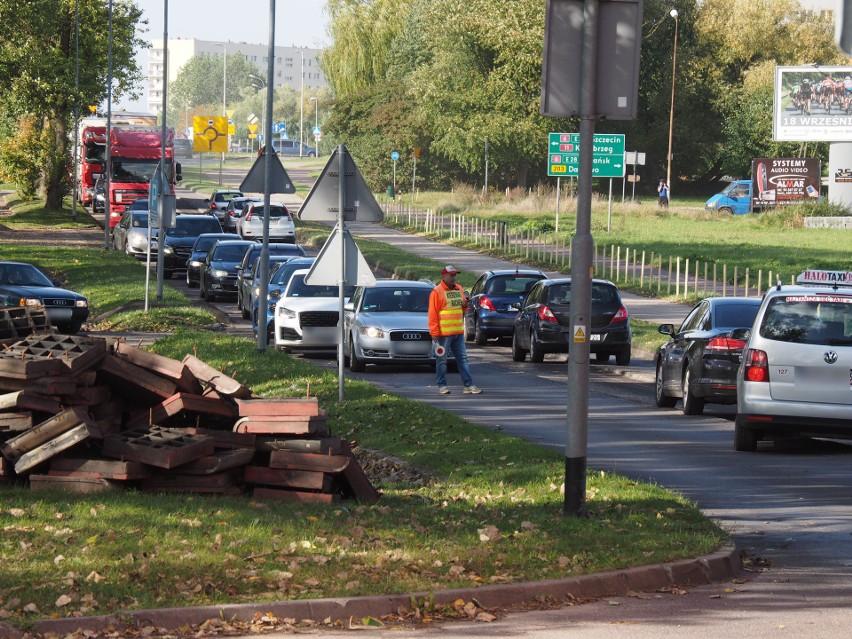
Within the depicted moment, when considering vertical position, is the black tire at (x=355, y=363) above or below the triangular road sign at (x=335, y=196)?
below

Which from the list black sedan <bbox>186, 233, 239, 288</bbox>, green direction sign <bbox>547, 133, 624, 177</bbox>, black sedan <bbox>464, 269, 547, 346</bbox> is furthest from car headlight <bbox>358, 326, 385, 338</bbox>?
green direction sign <bbox>547, 133, 624, 177</bbox>

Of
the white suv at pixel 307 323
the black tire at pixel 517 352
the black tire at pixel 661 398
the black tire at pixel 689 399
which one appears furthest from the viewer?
the black tire at pixel 517 352

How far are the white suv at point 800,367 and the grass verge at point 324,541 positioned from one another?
10.1 ft

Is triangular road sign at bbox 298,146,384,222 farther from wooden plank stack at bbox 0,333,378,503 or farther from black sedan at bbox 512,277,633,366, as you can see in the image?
black sedan at bbox 512,277,633,366

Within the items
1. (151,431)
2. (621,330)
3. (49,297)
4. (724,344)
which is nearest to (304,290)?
(49,297)

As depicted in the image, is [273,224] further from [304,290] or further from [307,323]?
[307,323]

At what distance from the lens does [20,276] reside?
3020 centimetres

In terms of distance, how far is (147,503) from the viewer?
9.96 meters

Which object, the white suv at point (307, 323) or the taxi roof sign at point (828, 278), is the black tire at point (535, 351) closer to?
the white suv at point (307, 323)

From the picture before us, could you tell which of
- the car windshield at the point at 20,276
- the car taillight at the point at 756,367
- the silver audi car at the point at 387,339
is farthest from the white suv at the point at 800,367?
the car windshield at the point at 20,276

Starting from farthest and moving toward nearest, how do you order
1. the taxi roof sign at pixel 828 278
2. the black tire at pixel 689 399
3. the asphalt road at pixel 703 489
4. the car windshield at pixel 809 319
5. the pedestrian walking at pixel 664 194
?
1. the pedestrian walking at pixel 664 194
2. the black tire at pixel 689 399
3. the taxi roof sign at pixel 828 278
4. the car windshield at pixel 809 319
5. the asphalt road at pixel 703 489

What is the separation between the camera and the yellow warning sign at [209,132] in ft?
340

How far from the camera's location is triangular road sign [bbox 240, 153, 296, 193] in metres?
23.5

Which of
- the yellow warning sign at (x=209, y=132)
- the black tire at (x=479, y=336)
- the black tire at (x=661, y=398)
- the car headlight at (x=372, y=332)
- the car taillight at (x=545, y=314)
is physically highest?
the yellow warning sign at (x=209, y=132)
